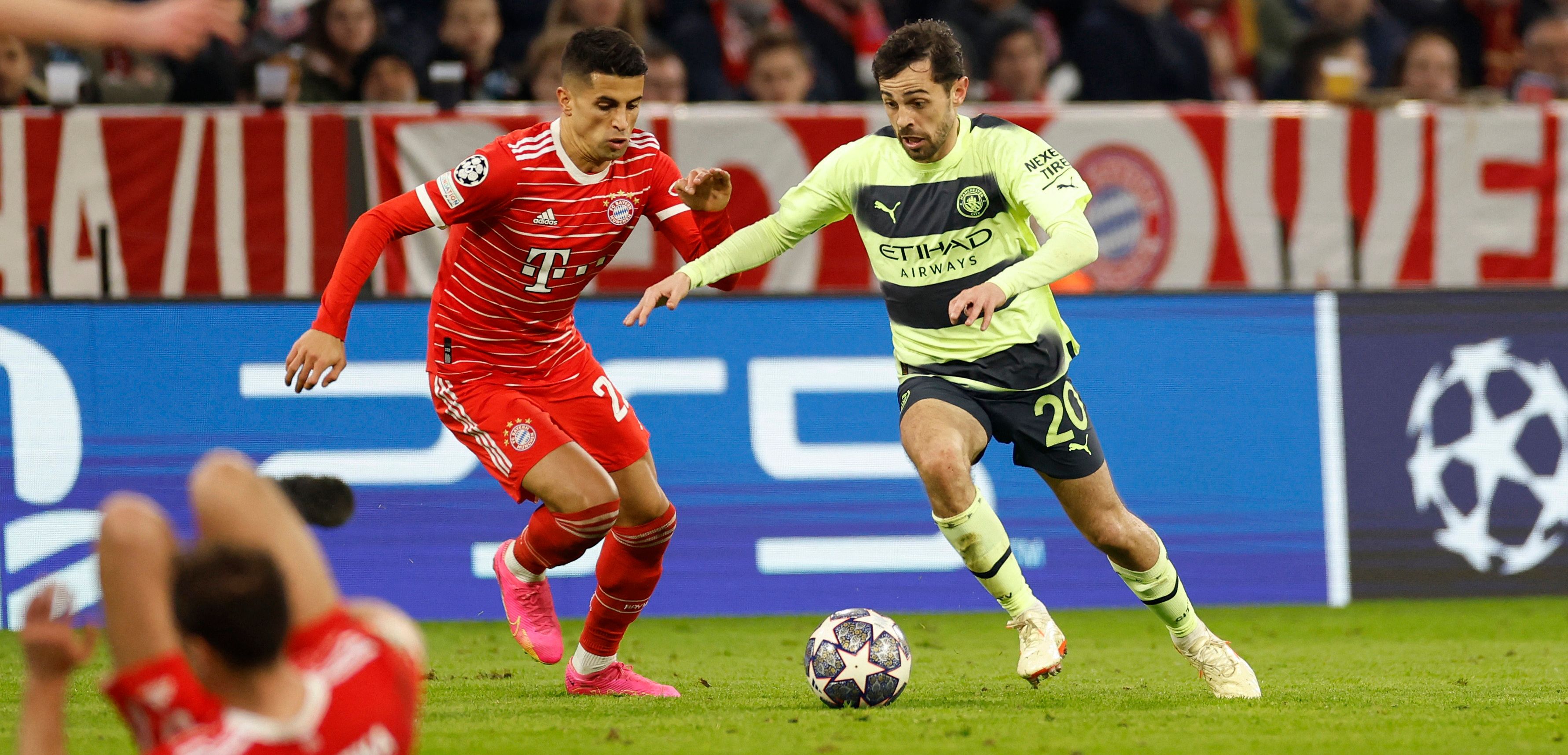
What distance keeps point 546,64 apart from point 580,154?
4597 millimetres

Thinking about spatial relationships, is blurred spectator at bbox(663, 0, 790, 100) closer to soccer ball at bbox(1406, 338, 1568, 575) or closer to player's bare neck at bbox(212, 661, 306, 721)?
soccer ball at bbox(1406, 338, 1568, 575)

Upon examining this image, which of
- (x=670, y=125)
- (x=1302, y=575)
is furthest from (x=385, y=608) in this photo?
(x=670, y=125)

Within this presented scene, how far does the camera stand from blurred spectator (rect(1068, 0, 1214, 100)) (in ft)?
40.0

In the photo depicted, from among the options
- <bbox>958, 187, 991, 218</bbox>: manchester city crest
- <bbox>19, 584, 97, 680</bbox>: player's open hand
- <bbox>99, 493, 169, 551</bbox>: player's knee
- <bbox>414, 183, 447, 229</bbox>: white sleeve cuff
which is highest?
<bbox>99, 493, 169, 551</bbox>: player's knee

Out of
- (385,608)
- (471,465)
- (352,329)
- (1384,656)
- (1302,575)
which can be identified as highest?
(385,608)

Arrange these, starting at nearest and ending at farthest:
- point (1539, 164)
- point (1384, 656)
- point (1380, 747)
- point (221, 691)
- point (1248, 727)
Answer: point (221, 691) → point (1380, 747) → point (1248, 727) → point (1384, 656) → point (1539, 164)

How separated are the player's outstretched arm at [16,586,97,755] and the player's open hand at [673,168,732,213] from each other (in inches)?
131

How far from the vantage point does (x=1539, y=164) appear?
1085cm

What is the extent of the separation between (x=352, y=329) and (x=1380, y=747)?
18.0 feet

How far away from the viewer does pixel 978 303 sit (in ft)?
17.2

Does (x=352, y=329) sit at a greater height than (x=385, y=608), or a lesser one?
lesser

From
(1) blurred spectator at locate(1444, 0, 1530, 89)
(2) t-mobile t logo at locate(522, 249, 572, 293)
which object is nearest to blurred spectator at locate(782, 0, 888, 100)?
(1) blurred spectator at locate(1444, 0, 1530, 89)

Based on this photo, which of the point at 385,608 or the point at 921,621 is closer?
the point at 385,608

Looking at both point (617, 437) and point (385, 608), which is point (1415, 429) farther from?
point (385, 608)
